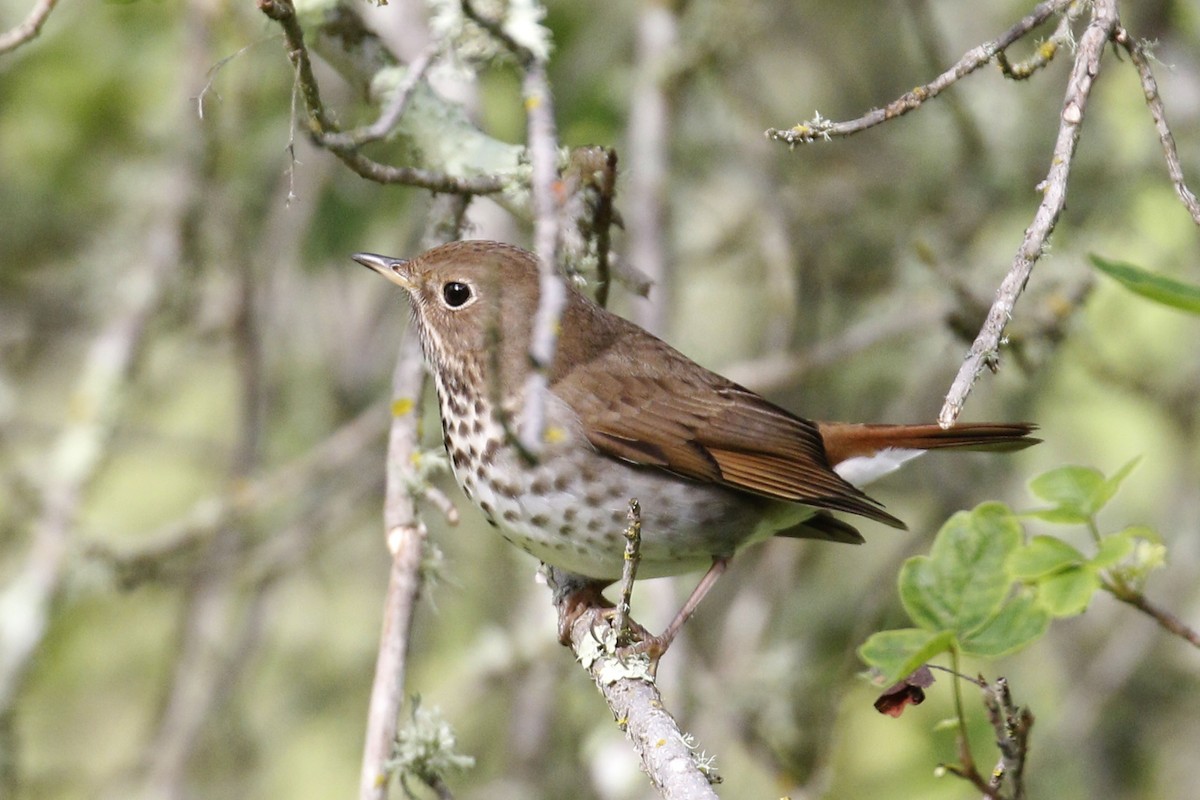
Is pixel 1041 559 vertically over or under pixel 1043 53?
under

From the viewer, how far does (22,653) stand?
4320mm

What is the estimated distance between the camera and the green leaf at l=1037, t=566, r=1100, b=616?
7.06 ft

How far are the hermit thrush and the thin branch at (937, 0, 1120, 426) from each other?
150 cm

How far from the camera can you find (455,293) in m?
4.10

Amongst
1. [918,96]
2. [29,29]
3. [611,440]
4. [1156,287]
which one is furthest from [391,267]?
[1156,287]

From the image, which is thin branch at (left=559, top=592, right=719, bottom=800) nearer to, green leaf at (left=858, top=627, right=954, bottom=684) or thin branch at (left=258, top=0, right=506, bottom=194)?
green leaf at (left=858, top=627, right=954, bottom=684)

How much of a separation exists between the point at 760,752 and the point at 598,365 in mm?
1931

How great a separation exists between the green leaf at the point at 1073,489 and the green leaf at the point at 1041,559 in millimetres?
54

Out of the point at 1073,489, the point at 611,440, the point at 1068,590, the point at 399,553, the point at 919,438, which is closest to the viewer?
the point at 1068,590

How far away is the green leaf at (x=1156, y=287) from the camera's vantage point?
196 cm

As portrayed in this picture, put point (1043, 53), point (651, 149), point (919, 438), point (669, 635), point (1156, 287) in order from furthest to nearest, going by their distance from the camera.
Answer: point (651, 149) → point (919, 438) → point (669, 635) → point (1043, 53) → point (1156, 287)

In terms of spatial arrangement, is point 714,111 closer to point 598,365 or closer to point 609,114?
point 609,114

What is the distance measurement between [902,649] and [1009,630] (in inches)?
7.1

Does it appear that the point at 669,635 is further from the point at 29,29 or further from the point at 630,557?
the point at 29,29
